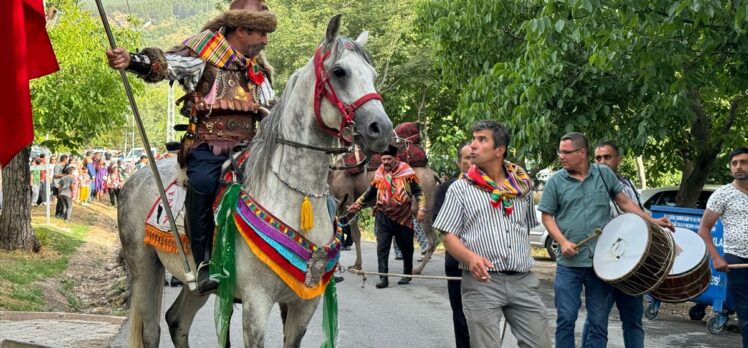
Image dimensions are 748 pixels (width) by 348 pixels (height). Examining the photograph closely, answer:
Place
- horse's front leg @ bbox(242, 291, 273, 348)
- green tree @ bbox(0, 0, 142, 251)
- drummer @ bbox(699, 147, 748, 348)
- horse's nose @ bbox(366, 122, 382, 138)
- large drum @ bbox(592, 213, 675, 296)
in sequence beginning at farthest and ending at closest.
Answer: green tree @ bbox(0, 0, 142, 251)
drummer @ bbox(699, 147, 748, 348)
large drum @ bbox(592, 213, 675, 296)
horse's front leg @ bbox(242, 291, 273, 348)
horse's nose @ bbox(366, 122, 382, 138)

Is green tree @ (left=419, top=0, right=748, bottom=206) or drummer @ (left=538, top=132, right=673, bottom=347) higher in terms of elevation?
green tree @ (left=419, top=0, right=748, bottom=206)

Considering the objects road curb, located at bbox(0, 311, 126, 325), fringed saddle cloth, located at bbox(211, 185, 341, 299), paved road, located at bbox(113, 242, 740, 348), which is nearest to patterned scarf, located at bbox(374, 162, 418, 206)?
paved road, located at bbox(113, 242, 740, 348)

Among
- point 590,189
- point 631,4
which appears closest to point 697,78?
point 631,4

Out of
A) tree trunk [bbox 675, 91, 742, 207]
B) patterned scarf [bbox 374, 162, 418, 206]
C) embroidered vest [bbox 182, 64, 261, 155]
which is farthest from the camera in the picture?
tree trunk [bbox 675, 91, 742, 207]

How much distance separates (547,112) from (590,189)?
5592 millimetres

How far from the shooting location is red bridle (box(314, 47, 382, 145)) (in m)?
5.93

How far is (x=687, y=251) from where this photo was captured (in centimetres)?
918

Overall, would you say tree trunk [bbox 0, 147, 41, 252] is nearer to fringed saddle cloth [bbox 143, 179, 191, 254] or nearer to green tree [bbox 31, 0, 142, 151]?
green tree [bbox 31, 0, 142, 151]

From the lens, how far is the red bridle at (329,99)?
5926 mm

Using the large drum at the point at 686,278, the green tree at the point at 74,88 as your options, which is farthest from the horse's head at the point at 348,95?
the green tree at the point at 74,88

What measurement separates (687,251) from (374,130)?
4.56 metres

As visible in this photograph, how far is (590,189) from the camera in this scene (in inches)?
330

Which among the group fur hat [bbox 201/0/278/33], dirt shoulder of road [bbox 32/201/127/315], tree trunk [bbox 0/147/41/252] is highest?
fur hat [bbox 201/0/278/33]

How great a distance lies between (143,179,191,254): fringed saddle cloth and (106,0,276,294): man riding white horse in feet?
0.77
